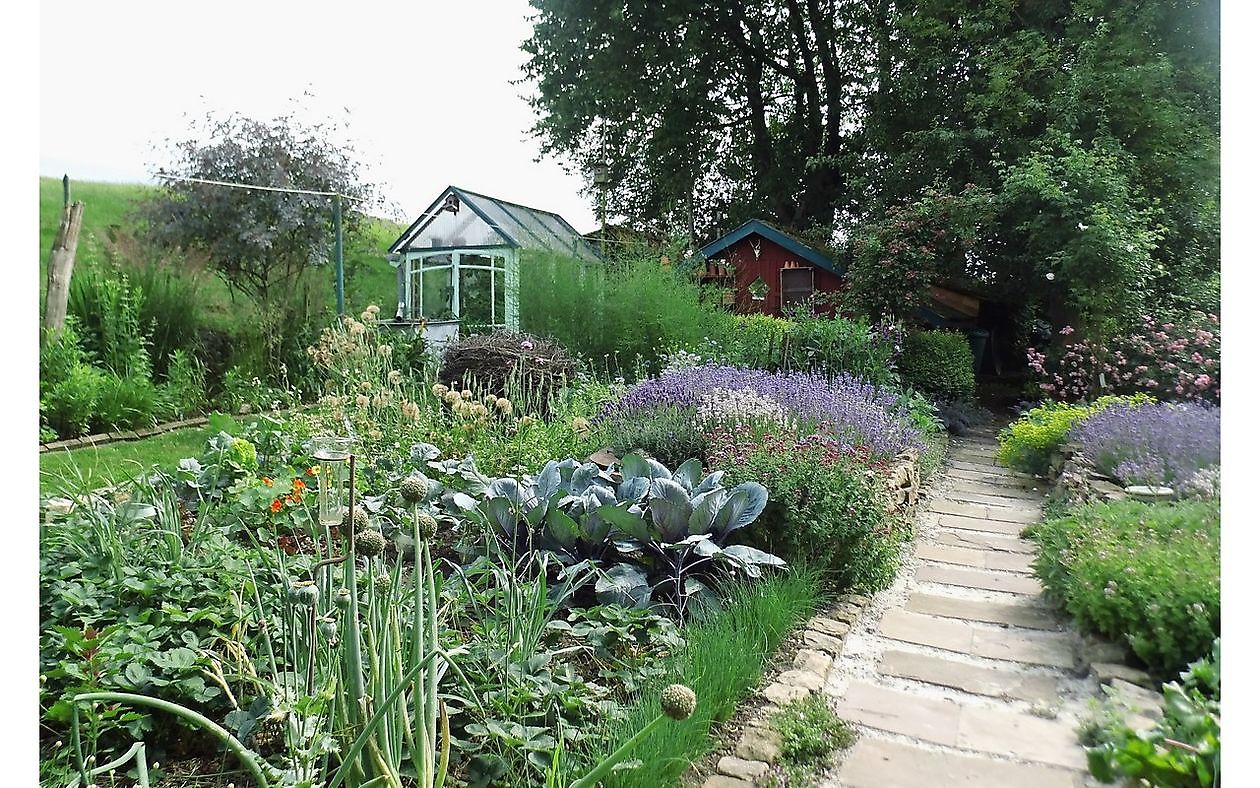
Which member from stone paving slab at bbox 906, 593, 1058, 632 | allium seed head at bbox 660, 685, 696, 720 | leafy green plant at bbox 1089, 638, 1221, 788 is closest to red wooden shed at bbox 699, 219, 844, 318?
stone paving slab at bbox 906, 593, 1058, 632

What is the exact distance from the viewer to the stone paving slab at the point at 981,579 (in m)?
2.11

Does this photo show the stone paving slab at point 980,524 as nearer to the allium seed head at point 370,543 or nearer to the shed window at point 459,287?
the allium seed head at point 370,543

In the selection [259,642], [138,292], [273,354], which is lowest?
[259,642]

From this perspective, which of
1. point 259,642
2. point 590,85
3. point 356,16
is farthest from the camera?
point 590,85

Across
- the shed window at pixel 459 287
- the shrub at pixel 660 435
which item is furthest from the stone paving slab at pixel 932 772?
the shed window at pixel 459 287

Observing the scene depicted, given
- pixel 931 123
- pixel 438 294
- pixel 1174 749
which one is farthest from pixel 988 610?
pixel 438 294

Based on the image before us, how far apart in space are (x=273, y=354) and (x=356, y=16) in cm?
368

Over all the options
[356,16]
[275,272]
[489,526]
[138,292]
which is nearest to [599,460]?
[489,526]

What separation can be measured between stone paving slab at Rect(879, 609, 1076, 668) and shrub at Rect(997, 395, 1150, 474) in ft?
1.88

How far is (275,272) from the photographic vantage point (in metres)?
5.68

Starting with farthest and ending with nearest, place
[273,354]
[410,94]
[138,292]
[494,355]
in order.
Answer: [273,354]
[494,355]
[138,292]
[410,94]

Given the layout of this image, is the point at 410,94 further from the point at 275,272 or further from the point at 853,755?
the point at 275,272

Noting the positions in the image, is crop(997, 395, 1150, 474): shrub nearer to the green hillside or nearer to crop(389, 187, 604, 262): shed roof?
the green hillside
